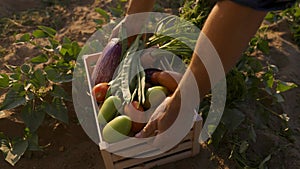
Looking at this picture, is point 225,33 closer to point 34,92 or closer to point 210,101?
point 210,101

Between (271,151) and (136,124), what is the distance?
2.19 ft

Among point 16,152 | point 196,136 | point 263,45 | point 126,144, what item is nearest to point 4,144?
point 16,152

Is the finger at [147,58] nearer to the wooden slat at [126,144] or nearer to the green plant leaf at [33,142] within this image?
the wooden slat at [126,144]

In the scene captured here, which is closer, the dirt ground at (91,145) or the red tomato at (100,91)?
the red tomato at (100,91)

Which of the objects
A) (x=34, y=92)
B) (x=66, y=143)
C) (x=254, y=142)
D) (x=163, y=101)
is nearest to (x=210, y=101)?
(x=254, y=142)

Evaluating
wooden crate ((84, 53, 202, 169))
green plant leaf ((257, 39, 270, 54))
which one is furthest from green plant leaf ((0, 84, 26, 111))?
green plant leaf ((257, 39, 270, 54))

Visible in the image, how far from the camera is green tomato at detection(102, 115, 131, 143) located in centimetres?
141

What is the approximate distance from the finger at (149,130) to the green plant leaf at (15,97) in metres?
0.60

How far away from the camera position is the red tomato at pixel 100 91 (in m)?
1.56

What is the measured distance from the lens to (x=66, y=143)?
69.8 inches

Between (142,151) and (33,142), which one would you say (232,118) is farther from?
(33,142)

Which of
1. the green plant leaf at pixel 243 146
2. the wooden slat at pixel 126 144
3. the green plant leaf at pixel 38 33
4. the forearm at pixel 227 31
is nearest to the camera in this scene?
the forearm at pixel 227 31

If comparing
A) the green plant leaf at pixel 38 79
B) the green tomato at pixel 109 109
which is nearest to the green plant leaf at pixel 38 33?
the green plant leaf at pixel 38 79

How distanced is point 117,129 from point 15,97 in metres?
0.56
